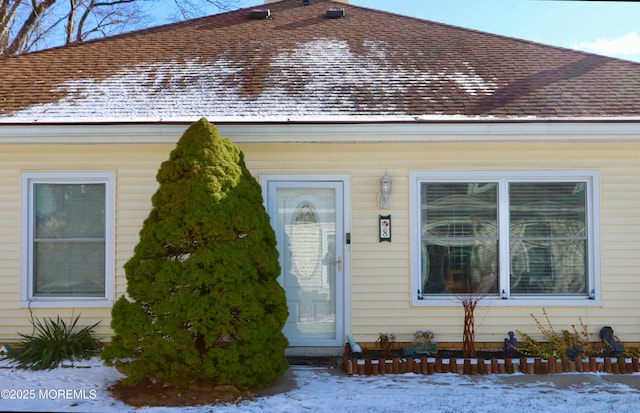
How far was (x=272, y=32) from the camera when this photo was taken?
9.84 metres

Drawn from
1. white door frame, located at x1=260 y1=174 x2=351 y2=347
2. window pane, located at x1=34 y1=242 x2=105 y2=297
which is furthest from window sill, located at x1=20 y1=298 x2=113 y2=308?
white door frame, located at x1=260 y1=174 x2=351 y2=347

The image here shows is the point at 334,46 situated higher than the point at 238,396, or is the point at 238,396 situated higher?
the point at 334,46

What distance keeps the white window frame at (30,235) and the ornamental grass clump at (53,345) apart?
0.73 ft

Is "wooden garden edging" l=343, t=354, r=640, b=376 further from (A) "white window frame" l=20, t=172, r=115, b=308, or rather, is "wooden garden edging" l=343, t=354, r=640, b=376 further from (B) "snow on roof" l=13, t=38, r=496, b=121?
(A) "white window frame" l=20, t=172, r=115, b=308

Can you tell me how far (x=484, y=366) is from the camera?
6.02 metres

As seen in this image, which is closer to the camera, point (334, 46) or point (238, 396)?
point (238, 396)

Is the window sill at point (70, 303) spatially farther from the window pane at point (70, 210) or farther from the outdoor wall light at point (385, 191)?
the outdoor wall light at point (385, 191)

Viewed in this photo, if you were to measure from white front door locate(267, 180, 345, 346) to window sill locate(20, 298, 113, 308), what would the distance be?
2.18 meters

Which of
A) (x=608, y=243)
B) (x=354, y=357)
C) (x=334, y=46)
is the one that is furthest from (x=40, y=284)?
(x=608, y=243)

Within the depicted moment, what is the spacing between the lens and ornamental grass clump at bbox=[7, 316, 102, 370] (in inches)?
245

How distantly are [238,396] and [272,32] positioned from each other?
6.72 m

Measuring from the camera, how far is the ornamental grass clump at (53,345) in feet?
20.4

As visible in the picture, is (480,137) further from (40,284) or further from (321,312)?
(40,284)

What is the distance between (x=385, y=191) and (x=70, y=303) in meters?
4.07
